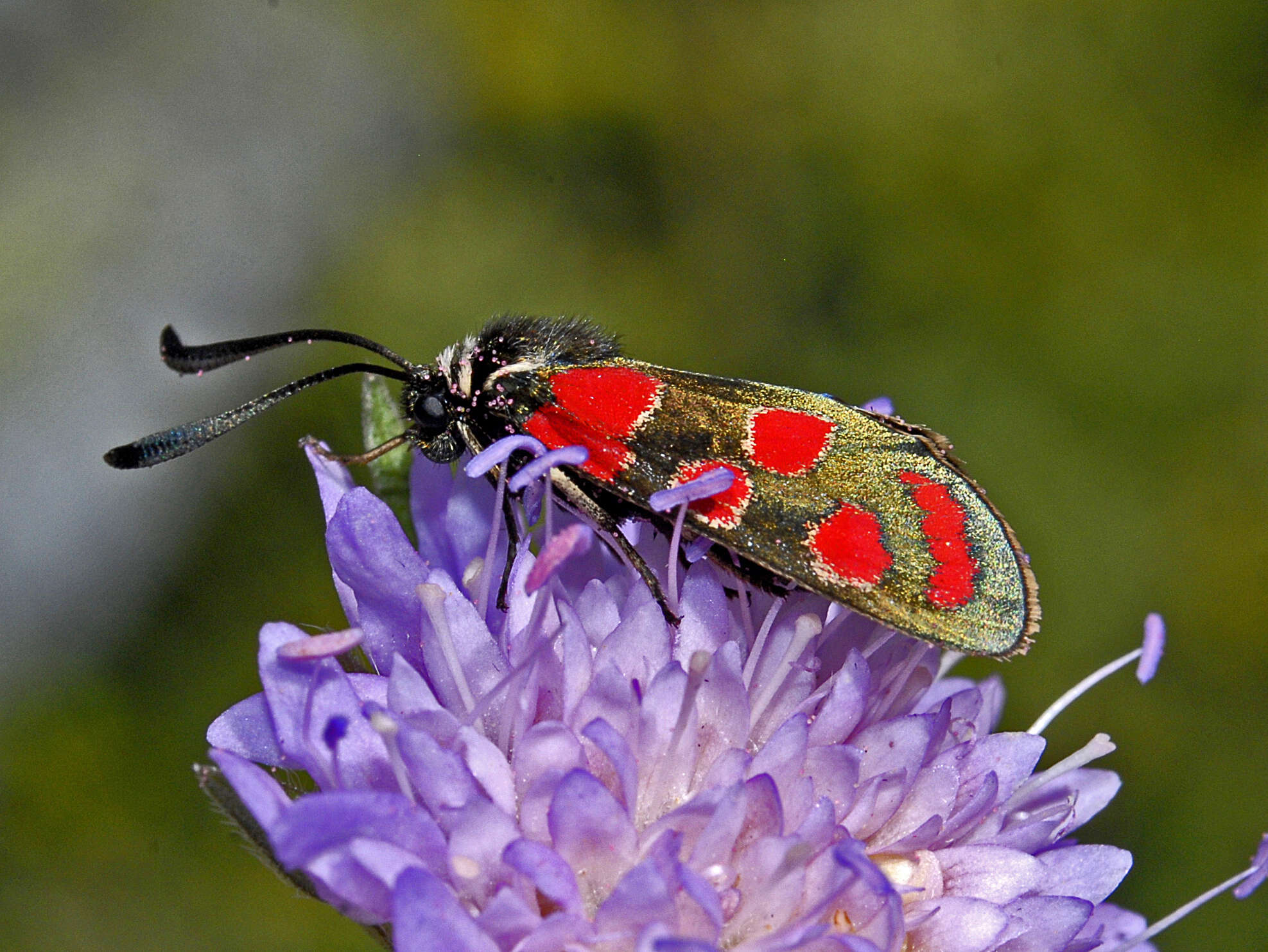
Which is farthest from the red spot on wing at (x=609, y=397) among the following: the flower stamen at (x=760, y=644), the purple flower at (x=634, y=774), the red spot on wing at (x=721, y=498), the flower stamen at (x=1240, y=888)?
the flower stamen at (x=1240, y=888)

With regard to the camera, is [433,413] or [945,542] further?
[433,413]

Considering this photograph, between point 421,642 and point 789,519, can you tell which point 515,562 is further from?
point 789,519

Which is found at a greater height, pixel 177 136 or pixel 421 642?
pixel 177 136

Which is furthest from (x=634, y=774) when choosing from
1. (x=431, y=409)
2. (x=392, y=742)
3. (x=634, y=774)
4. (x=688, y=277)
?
(x=688, y=277)

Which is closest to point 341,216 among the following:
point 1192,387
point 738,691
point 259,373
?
point 259,373

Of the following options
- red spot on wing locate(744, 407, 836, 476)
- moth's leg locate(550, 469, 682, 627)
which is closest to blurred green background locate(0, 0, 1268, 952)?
moth's leg locate(550, 469, 682, 627)

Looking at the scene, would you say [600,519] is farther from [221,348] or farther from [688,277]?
[688,277]

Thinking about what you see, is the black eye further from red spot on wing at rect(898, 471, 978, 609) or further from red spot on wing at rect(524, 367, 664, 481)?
red spot on wing at rect(898, 471, 978, 609)
